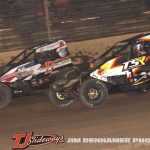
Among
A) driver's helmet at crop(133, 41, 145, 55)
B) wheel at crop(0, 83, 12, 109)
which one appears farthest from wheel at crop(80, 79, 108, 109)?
wheel at crop(0, 83, 12, 109)

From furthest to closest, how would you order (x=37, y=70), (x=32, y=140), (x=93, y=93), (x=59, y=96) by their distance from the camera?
(x=37, y=70), (x=59, y=96), (x=93, y=93), (x=32, y=140)

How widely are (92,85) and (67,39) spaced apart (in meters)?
5.92

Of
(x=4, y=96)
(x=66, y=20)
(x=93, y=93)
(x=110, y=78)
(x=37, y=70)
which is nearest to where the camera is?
(x=93, y=93)

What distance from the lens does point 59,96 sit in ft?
34.1

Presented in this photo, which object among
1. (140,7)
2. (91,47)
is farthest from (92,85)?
(140,7)

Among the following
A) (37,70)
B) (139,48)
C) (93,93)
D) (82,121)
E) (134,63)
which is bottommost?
(82,121)

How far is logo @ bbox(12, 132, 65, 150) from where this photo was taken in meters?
7.81

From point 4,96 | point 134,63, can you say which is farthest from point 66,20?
point 134,63

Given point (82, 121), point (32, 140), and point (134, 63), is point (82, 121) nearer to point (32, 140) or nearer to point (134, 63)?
point (32, 140)

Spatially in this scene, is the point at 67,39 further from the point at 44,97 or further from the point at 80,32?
the point at 44,97

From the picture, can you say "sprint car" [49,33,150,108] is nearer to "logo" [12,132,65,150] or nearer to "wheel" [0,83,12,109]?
"wheel" [0,83,12,109]

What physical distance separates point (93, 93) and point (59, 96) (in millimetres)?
919

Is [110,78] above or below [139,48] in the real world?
below

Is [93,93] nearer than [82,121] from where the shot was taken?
No
